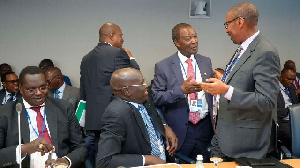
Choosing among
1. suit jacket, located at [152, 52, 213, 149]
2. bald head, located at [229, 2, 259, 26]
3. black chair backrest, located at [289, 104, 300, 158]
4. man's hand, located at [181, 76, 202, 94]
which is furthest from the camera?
suit jacket, located at [152, 52, 213, 149]

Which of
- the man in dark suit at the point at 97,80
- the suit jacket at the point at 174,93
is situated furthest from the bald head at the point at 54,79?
the suit jacket at the point at 174,93

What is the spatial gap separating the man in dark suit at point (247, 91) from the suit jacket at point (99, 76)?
4.29ft

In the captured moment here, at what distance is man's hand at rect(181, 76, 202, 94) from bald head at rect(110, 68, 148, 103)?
72 centimetres

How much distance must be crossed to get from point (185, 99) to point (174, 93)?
193mm

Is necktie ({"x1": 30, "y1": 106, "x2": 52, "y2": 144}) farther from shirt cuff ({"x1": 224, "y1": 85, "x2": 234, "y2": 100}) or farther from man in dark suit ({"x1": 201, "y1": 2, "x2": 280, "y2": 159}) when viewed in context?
shirt cuff ({"x1": 224, "y1": 85, "x2": 234, "y2": 100})

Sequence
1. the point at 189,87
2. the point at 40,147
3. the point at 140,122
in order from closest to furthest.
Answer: the point at 40,147 < the point at 140,122 < the point at 189,87

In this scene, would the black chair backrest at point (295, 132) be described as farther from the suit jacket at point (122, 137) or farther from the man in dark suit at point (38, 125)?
the man in dark suit at point (38, 125)

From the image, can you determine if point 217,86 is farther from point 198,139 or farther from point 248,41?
point 198,139

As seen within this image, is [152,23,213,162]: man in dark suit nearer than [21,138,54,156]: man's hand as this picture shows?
No

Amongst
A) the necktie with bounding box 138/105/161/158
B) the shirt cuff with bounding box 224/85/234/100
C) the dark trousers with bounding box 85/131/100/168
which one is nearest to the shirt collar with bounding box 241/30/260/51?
the shirt cuff with bounding box 224/85/234/100

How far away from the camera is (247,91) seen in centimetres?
262

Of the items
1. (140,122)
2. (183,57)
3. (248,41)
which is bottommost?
(140,122)

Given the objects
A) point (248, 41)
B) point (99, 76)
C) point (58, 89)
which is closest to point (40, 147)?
point (99, 76)

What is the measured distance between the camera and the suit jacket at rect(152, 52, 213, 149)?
3518 mm
